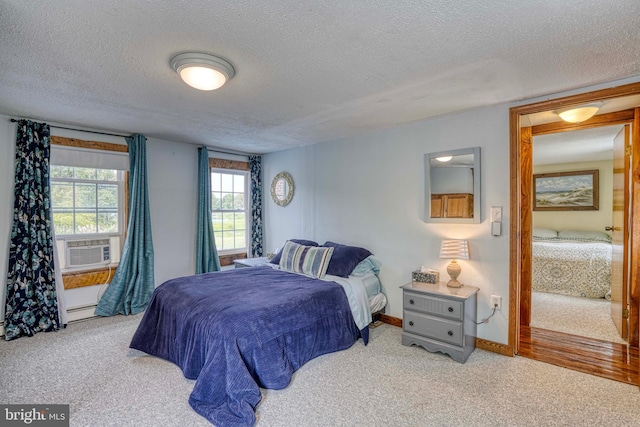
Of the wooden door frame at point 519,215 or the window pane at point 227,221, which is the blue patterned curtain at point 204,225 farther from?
the wooden door frame at point 519,215

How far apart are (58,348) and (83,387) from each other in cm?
96

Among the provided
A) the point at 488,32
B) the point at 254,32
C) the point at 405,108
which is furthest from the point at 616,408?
the point at 254,32

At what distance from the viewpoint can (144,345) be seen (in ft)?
9.14

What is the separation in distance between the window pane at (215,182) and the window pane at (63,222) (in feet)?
5.81

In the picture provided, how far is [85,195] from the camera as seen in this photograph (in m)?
3.74

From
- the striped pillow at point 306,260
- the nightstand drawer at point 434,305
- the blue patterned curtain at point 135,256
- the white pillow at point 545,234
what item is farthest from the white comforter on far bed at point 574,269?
the blue patterned curtain at point 135,256

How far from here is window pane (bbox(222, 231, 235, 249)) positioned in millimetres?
4934

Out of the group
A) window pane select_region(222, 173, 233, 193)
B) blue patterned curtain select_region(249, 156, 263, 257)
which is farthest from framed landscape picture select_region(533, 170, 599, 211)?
window pane select_region(222, 173, 233, 193)

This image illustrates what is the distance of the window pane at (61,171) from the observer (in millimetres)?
3528

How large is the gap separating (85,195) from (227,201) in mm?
1819

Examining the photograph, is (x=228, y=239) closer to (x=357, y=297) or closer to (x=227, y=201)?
(x=227, y=201)

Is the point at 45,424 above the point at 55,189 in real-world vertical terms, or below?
below

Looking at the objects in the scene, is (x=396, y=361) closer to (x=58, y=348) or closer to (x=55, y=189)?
(x=58, y=348)

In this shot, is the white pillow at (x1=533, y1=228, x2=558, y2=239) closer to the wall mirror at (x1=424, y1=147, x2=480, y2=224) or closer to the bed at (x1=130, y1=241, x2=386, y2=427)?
the wall mirror at (x1=424, y1=147, x2=480, y2=224)
